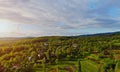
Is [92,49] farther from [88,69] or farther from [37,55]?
[88,69]

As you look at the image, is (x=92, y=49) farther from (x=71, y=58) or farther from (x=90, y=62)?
(x=90, y=62)

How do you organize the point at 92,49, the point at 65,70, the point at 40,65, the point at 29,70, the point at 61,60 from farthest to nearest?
the point at 92,49 → the point at 61,60 → the point at 40,65 → the point at 65,70 → the point at 29,70

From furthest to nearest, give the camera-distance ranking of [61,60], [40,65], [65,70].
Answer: [61,60] < [40,65] < [65,70]

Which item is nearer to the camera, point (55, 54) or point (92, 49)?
point (55, 54)

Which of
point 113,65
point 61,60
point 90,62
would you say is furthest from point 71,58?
point 113,65

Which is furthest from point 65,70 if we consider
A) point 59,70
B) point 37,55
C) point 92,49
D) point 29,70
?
point 92,49

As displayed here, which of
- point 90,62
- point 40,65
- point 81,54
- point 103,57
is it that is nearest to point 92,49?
point 81,54

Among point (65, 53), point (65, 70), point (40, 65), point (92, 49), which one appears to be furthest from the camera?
point (92, 49)

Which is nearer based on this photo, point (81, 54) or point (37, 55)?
point (37, 55)

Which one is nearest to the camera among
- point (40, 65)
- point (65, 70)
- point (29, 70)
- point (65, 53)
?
point (29, 70)
